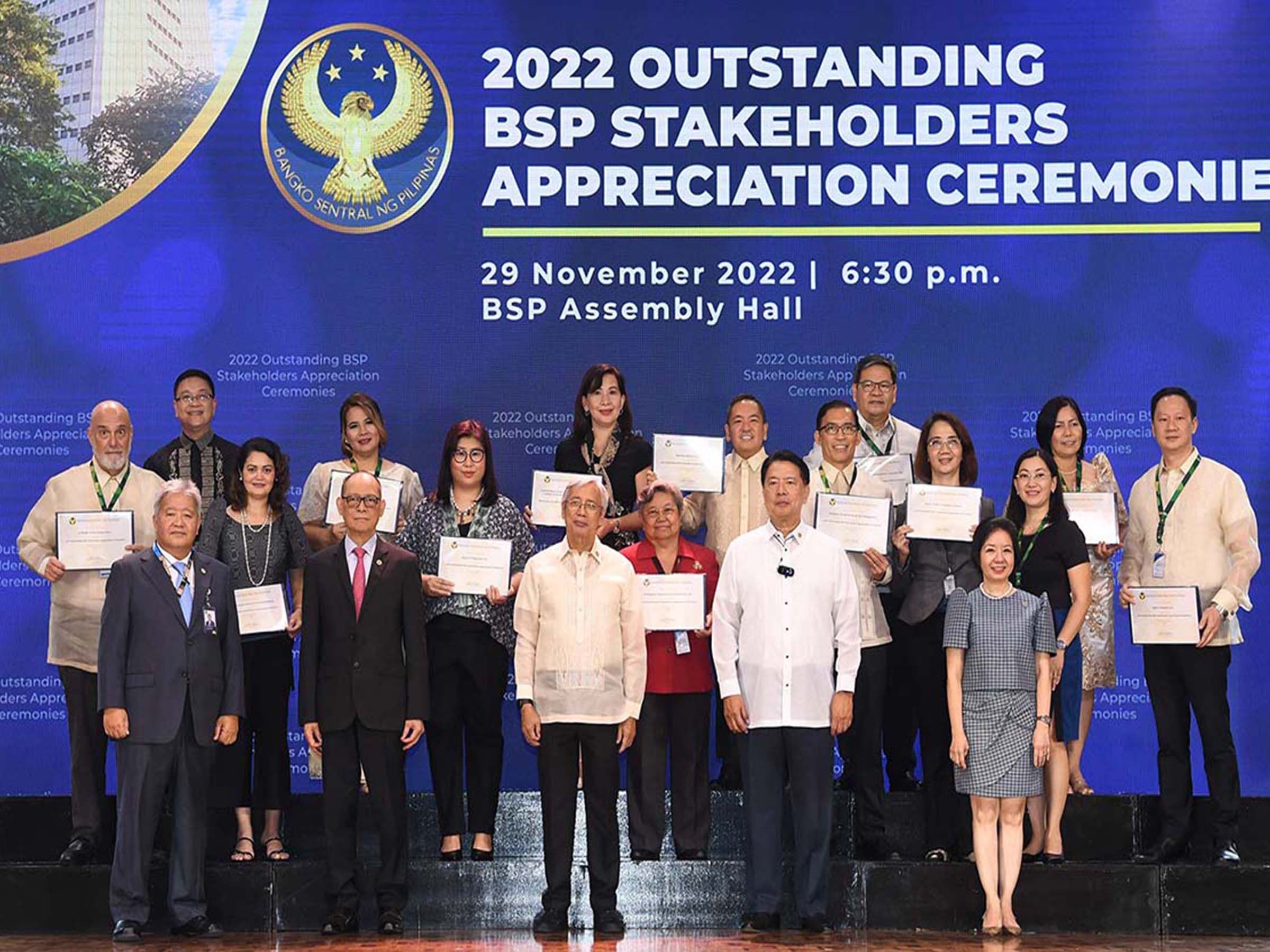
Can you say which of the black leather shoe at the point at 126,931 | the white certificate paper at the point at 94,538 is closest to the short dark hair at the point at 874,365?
the white certificate paper at the point at 94,538

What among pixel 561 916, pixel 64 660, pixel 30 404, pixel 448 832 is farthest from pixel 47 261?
pixel 561 916

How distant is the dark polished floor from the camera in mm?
5570

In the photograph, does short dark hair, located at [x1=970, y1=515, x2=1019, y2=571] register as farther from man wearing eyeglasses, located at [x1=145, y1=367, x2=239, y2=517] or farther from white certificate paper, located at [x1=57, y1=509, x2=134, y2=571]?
white certificate paper, located at [x1=57, y1=509, x2=134, y2=571]

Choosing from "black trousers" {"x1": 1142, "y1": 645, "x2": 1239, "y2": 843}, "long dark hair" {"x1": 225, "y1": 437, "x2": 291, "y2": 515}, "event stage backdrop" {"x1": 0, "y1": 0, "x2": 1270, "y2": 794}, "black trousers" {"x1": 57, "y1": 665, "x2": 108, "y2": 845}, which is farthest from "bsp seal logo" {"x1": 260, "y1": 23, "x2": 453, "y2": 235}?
"black trousers" {"x1": 1142, "y1": 645, "x2": 1239, "y2": 843}

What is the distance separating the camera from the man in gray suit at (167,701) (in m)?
5.79

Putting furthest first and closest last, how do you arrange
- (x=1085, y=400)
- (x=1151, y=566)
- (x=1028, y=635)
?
(x=1085, y=400) → (x=1151, y=566) → (x=1028, y=635)

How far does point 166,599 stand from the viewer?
5.89 meters

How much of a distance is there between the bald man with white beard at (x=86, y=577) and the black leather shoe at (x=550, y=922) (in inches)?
69.4

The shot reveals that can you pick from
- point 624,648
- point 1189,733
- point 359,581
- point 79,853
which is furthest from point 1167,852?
point 79,853

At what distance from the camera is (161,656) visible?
19.2 ft

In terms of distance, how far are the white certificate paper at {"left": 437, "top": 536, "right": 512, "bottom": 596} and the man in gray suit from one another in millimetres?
845

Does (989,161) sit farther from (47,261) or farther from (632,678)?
(47,261)

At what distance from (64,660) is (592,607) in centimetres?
220

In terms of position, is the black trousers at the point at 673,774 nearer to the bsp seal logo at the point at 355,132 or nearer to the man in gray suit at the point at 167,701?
the man in gray suit at the point at 167,701
